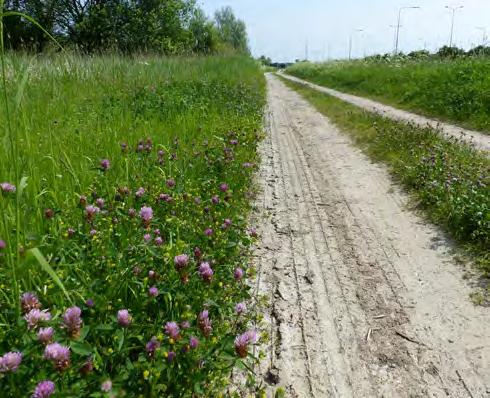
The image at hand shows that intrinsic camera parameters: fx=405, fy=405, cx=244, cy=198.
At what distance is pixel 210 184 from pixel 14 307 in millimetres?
2533

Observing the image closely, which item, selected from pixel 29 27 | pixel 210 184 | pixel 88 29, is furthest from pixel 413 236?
pixel 88 29

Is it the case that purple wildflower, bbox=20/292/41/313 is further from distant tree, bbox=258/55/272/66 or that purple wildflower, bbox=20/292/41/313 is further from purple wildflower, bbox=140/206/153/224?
distant tree, bbox=258/55/272/66

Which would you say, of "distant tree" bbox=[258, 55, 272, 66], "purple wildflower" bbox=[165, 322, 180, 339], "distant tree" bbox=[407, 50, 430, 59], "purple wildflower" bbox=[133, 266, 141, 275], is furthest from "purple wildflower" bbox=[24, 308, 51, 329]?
"distant tree" bbox=[258, 55, 272, 66]

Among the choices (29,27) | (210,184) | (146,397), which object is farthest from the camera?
(29,27)

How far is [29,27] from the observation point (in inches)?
992

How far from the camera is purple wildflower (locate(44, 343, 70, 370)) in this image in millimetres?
1444

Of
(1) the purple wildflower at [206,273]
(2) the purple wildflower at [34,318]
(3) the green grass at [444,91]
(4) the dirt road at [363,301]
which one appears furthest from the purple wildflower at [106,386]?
(3) the green grass at [444,91]

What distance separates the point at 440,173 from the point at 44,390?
549 centimetres

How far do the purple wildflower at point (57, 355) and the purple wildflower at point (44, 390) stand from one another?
0.09m

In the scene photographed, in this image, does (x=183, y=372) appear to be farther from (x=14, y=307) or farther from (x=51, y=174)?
(x=51, y=174)

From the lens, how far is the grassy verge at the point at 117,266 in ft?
5.34

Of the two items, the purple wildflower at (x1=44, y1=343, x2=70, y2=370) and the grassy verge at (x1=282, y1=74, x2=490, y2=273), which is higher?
the purple wildflower at (x1=44, y1=343, x2=70, y2=370)

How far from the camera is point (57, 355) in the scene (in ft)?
4.75

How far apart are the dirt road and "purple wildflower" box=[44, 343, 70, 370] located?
1229 millimetres
